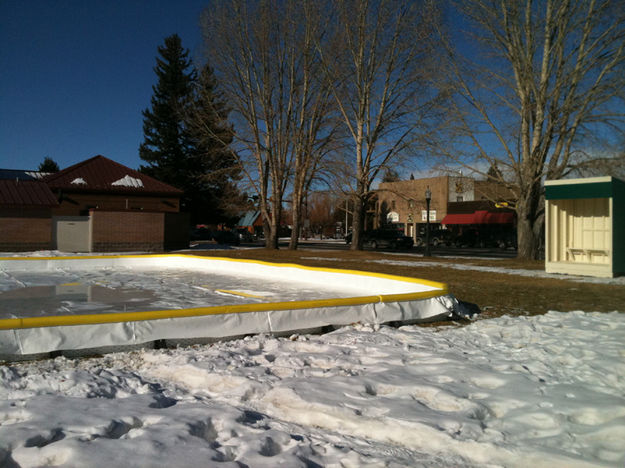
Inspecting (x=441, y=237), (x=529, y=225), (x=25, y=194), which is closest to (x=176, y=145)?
(x=25, y=194)

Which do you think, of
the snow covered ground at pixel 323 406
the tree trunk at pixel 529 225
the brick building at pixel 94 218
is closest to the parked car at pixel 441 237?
the tree trunk at pixel 529 225

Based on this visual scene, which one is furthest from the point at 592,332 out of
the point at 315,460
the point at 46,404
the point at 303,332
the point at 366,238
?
the point at 366,238

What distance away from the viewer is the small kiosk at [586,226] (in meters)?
11.7

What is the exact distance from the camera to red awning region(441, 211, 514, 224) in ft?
127

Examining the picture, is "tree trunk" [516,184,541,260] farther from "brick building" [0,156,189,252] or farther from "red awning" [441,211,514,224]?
"red awning" [441,211,514,224]

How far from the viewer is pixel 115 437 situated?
279 cm

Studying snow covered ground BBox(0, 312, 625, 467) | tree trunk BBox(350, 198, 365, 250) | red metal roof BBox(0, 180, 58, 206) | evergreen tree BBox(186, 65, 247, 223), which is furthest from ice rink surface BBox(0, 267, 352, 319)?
evergreen tree BBox(186, 65, 247, 223)

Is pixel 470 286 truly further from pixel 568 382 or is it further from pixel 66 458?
pixel 66 458

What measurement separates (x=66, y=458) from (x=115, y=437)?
0.36 m

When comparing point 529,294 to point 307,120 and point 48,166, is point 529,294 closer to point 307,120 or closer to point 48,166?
point 307,120

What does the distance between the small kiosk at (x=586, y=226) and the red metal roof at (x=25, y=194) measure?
22758mm

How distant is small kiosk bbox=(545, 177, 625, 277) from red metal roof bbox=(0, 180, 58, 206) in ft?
74.7

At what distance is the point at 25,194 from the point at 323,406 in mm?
25856

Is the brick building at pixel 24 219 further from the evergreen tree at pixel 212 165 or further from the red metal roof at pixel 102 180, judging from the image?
the evergreen tree at pixel 212 165
